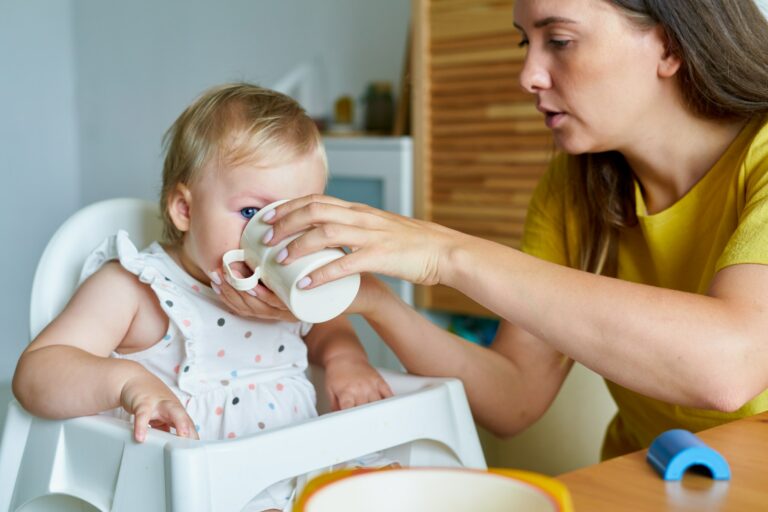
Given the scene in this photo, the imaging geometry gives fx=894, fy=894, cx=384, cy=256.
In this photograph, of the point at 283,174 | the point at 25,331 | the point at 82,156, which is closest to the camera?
the point at 283,174

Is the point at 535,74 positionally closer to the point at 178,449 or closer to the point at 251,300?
the point at 251,300

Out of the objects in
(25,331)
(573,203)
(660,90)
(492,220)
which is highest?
(660,90)

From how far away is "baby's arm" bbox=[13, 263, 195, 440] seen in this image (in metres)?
0.92

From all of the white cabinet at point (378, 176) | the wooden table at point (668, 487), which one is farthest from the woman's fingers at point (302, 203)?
the white cabinet at point (378, 176)

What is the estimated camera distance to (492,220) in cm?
280

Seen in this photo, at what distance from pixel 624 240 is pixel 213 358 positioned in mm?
623

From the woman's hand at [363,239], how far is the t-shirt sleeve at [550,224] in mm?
489

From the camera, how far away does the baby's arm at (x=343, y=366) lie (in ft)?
3.68

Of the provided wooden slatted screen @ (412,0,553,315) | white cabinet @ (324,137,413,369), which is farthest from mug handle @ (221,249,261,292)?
white cabinet @ (324,137,413,369)

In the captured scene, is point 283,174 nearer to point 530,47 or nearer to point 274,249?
point 274,249

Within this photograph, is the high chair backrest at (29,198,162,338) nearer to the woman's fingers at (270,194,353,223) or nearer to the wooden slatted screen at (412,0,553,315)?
the woman's fingers at (270,194,353,223)

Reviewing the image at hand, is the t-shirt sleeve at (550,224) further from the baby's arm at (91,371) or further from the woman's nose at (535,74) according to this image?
the baby's arm at (91,371)

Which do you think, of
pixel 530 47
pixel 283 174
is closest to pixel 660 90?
pixel 530 47

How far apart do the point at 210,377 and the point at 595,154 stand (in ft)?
2.10
